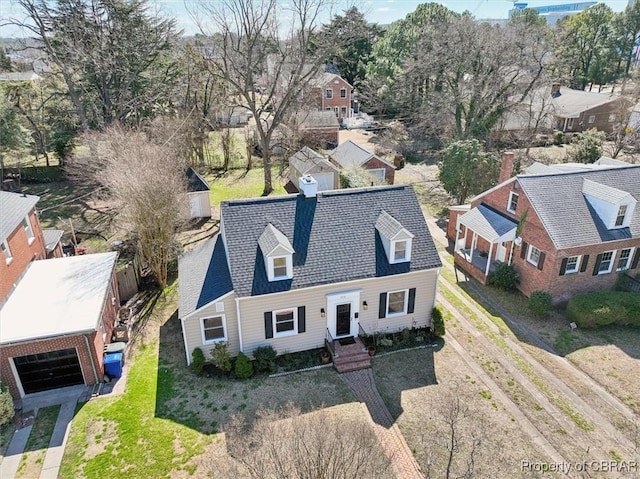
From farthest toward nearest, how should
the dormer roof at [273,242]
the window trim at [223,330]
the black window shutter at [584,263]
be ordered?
the black window shutter at [584,263] < the window trim at [223,330] < the dormer roof at [273,242]

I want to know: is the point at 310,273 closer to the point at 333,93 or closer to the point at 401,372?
the point at 401,372

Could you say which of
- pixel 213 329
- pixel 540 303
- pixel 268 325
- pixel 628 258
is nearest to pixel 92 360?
pixel 213 329

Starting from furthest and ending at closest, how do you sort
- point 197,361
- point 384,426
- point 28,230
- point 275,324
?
point 28,230
point 275,324
point 197,361
point 384,426

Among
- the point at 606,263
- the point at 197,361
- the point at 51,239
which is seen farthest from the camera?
the point at 51,239

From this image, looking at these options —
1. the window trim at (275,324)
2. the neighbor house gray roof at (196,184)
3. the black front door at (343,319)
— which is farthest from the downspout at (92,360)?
the neighbor house gray roof at (196,184)

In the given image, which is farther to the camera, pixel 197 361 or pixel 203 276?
pixel 203 276

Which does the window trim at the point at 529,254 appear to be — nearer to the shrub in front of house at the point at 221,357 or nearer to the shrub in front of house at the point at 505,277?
the shrub in front of house at the point at 505,277

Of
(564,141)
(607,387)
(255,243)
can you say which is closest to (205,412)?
(255,243)
